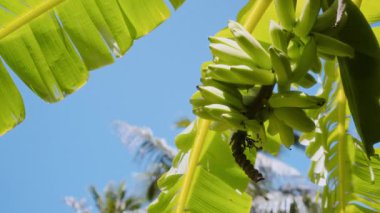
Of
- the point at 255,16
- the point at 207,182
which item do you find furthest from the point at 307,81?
the point at 207,182

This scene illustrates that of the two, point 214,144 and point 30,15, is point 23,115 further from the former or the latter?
point 214,144

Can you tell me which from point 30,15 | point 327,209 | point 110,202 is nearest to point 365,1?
point 327,209

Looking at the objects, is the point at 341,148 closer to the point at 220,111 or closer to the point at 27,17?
the point at 220,111

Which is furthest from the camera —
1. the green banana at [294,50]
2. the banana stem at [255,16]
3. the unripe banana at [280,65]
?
the banana stem at [255,16]

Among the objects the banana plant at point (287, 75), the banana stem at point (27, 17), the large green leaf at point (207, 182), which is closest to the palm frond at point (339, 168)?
the large green leaf at point (207, 182)

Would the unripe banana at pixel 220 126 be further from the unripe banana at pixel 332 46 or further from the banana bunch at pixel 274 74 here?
the unripe banana at pixel 332 46

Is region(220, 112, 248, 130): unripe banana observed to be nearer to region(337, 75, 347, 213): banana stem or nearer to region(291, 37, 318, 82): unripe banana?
region(291, 37, 318, 82): unripe banana
